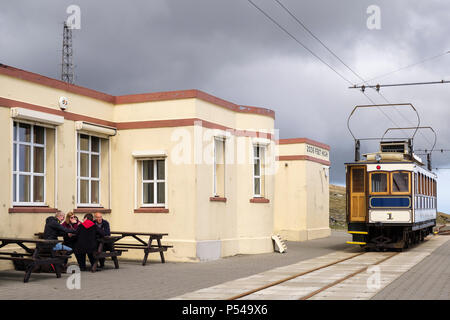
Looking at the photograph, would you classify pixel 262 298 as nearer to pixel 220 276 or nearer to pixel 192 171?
pixel 220 276

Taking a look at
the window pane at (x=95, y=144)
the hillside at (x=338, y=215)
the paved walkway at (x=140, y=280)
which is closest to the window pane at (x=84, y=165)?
the window pane at (x=95, y=144)

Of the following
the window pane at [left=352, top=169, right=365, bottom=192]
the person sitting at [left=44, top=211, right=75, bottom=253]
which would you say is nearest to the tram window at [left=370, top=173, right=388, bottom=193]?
the window pane at [left=352, top=169, right=365, bottom=192]

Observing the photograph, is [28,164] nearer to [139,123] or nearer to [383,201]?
[139,123]

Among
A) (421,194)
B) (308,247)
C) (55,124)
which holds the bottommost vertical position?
(308,247)

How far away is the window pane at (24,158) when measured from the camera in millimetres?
15539

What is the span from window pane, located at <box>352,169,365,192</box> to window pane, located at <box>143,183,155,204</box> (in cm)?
755

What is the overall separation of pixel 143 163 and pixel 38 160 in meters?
3.39

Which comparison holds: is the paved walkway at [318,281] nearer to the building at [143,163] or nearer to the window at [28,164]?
the building at [143,163]

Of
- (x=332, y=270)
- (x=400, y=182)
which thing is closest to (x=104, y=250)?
(x=332, y=270)

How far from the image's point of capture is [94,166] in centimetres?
1836

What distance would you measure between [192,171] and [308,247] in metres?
8.32
